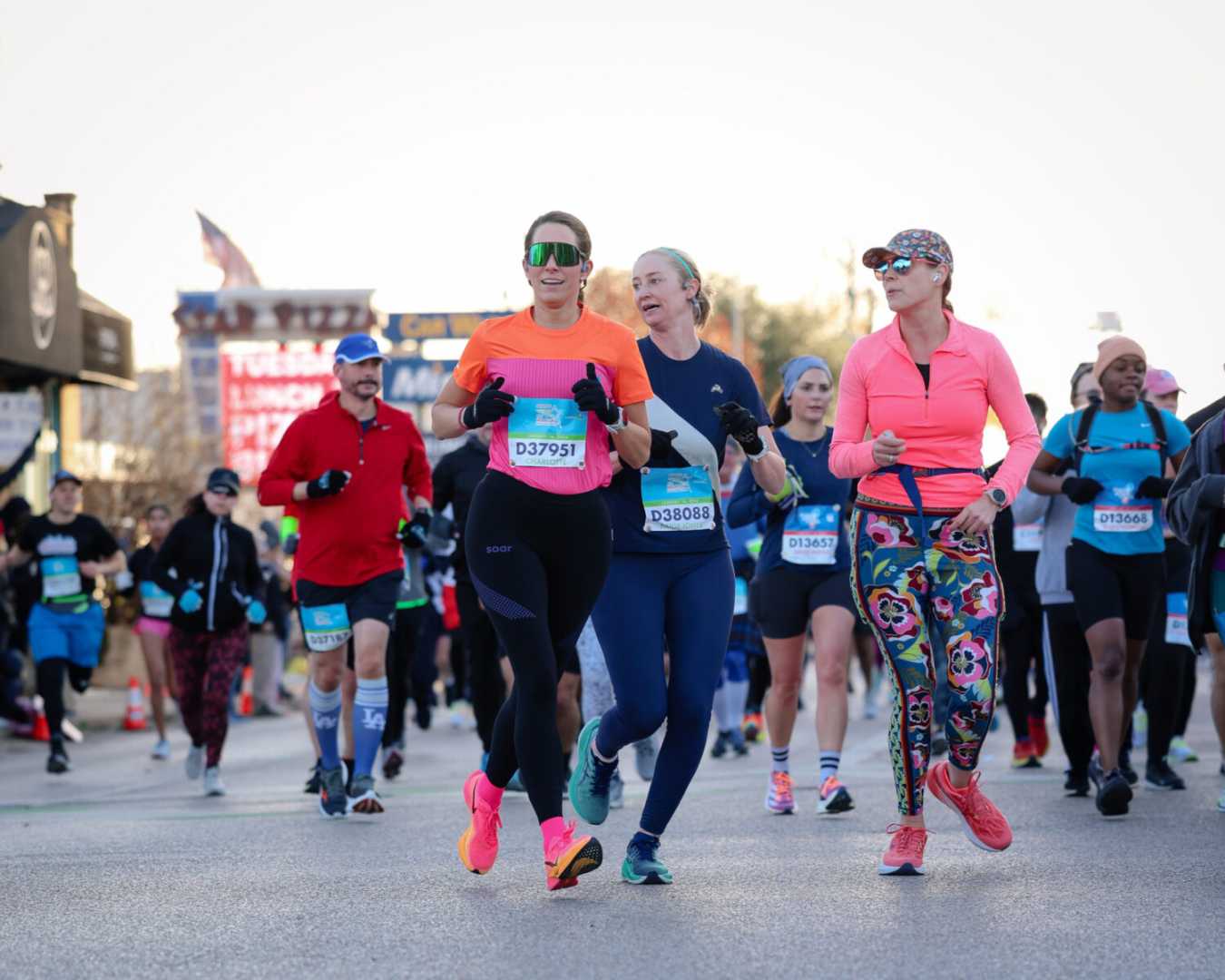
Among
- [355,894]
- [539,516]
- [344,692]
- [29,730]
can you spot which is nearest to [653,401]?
[539,516]

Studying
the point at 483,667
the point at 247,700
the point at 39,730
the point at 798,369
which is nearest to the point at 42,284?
the point at 247,700

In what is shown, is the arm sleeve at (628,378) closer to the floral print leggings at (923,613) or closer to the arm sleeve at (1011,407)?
the floral print leggings at (923,613)

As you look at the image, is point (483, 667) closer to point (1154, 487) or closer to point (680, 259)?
point (1154, 487)

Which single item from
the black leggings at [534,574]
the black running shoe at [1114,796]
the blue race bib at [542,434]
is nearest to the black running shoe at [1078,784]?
the black running shoe at [1114,796]

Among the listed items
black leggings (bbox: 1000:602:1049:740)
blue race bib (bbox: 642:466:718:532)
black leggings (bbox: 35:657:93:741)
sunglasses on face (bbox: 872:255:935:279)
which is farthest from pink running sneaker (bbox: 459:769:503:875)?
black leggings (bbox: 35:657:93:741)

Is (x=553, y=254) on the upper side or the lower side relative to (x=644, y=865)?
upper

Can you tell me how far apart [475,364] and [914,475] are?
153cm

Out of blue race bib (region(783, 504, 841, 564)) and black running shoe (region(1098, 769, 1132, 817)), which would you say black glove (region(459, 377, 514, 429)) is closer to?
black running shoe (region(1098, 769, 1132, 817))

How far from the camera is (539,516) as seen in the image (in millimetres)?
6660

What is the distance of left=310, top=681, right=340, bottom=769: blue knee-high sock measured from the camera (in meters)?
10.1

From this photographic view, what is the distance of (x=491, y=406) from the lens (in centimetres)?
648

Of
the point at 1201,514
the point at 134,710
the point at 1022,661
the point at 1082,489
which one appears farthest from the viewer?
the point at 134,710

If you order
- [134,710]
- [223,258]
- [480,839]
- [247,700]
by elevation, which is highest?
[223,258]

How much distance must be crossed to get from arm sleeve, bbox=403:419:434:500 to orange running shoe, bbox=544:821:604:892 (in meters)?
3.94
